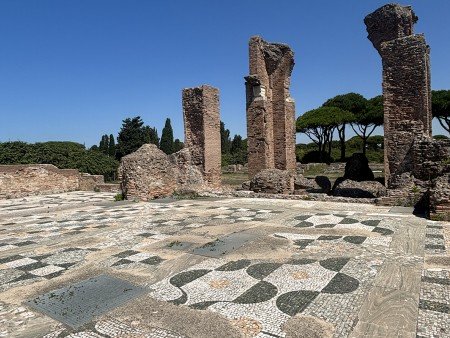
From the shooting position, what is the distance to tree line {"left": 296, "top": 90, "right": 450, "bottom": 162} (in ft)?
101

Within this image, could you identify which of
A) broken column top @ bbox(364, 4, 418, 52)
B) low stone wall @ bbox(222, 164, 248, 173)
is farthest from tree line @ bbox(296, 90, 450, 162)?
broken column top @ bbox(364, 4, 418, 52)

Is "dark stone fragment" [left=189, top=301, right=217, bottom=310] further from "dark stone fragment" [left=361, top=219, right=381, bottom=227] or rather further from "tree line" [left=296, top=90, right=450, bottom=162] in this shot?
"tree line" [left=296, top=90, right=450, bottom=162]

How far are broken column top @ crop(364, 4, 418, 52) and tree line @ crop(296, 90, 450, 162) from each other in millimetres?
19992

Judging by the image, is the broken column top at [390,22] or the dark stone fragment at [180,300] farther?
the broken column top at [390,22]

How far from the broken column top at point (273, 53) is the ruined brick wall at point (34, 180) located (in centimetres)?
1108

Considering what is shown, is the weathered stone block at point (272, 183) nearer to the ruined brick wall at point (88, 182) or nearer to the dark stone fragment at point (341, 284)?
the dark stone fragment at point (341, 284)

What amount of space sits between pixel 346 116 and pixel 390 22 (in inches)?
905

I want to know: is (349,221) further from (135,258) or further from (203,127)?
(203,127)

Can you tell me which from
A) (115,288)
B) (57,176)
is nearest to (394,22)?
(115,288)

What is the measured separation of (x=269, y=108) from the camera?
14953mm

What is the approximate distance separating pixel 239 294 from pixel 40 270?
246 centimetres

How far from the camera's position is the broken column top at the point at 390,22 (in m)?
12.4

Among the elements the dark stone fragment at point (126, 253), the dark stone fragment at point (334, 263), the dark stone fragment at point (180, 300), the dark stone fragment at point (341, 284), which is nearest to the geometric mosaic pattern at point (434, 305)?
the dark stone fragment at point (341, 284)

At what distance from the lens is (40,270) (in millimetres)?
3914
